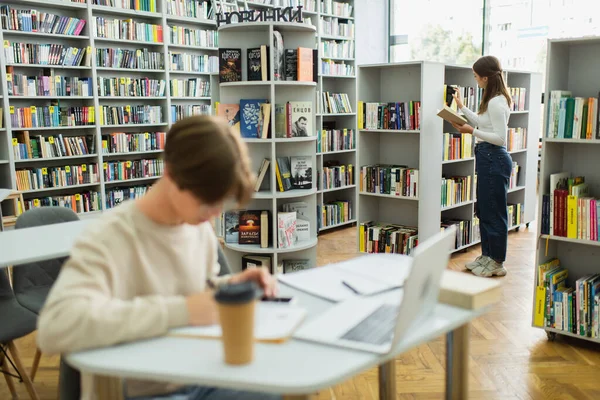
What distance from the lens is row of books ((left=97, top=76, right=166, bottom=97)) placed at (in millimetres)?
6104

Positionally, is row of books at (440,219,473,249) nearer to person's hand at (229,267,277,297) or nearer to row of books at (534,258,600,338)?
row of books at (534,258,600,338)

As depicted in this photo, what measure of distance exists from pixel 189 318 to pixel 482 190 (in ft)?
11.8

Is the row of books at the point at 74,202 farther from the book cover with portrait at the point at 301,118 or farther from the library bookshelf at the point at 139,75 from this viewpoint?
the book cover with portrait at the point at 301,118

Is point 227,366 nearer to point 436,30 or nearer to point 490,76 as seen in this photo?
point 490,76

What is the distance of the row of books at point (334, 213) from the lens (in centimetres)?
631

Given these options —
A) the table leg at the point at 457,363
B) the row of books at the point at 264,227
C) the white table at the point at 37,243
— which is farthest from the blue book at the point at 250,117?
the table leg at the point at 457,363

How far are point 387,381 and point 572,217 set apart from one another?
185 cm

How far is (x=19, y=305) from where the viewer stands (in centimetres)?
253

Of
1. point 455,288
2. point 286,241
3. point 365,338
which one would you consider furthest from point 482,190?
point 365,338

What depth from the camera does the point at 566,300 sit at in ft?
10.4

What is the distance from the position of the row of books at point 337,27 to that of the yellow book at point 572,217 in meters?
4.86

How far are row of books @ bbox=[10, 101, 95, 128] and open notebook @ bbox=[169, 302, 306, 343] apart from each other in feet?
16.3

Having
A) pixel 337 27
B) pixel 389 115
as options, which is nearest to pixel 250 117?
pixel 389 115

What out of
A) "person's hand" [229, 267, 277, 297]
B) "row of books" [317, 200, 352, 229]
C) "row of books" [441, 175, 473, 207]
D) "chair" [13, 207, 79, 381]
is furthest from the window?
"person's hand" [229, 267, 277, 297]
